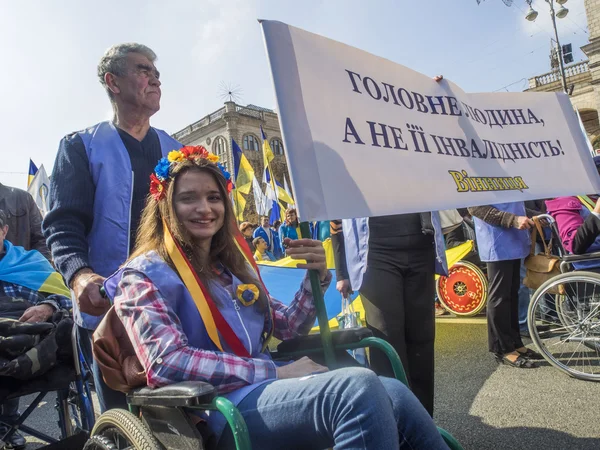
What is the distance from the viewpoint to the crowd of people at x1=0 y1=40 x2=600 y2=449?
1349mm

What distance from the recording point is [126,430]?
146 centimetres

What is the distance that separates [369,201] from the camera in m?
1.69

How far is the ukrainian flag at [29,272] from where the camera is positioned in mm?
3043

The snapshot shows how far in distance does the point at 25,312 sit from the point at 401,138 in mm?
2401

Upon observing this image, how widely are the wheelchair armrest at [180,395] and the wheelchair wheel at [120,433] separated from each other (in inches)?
3.7

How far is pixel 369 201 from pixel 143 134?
1.23 m

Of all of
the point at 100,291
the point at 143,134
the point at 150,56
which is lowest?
the point at 100,291

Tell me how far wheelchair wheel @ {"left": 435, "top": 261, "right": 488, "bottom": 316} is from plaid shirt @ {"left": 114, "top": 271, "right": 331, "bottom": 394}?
4.51 metres

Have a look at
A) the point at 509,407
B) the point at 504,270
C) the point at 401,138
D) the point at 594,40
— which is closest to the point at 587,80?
the point at 594,40

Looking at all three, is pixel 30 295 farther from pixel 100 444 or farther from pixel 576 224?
pixel 576 224

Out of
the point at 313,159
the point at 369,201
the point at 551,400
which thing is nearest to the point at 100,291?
the point at 313,159

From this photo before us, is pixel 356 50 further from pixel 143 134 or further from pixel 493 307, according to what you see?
pixel 493 307

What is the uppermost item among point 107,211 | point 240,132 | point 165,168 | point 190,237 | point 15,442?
point 240,132

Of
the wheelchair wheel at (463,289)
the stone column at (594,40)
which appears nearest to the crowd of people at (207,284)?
the wheelchair wheel at (463,289)
